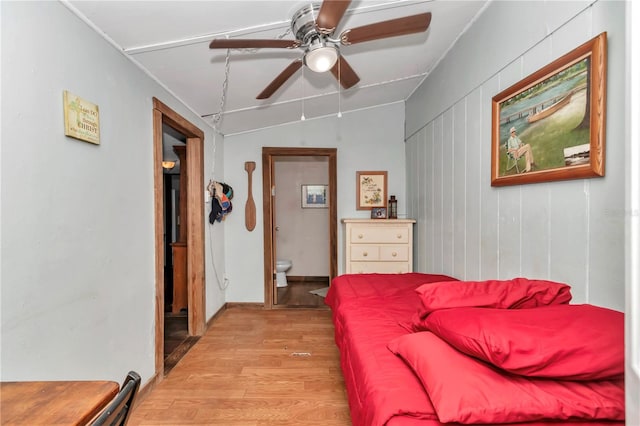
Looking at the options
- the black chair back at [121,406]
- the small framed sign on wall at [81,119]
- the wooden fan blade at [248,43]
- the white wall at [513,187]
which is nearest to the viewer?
the black chair back at [121,406]

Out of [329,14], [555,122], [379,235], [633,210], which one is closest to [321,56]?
[329,14]

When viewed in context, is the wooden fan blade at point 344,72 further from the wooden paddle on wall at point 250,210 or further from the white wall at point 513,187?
the wooden paddle on wall at point 250,210

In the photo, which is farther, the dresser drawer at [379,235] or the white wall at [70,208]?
the dresser drawer at [379,235]

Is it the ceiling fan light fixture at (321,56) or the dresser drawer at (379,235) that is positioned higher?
the ceiling fan light fixture at (321,56)

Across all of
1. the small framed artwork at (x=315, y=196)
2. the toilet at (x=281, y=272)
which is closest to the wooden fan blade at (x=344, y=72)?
the small framed artwork at (x=315, y=196)

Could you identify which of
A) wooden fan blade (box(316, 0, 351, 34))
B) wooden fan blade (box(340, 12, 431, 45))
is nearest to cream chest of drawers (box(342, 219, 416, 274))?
wooden fan blade (box(340, 12, 431, 45))

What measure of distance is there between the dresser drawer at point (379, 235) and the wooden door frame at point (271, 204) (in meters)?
0.52

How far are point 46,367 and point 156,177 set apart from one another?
1.29m

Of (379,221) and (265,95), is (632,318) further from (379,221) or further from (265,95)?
(379,221)

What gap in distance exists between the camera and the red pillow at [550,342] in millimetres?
809

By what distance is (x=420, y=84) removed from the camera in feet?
9.94

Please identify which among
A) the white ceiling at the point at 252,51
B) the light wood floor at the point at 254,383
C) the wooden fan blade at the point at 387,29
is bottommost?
the light wood floor at the point at 254,383

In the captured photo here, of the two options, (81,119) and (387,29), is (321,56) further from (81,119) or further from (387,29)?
(81,119)

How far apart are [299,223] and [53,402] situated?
4.56 metres
